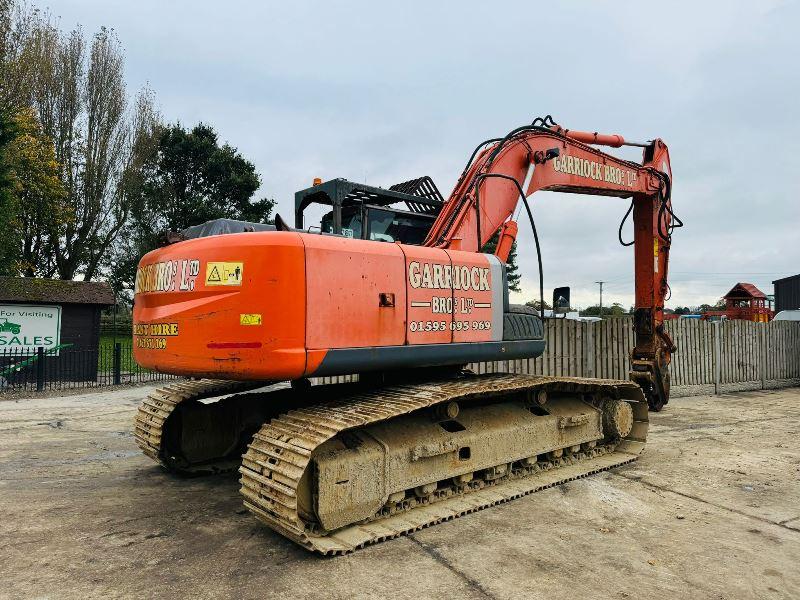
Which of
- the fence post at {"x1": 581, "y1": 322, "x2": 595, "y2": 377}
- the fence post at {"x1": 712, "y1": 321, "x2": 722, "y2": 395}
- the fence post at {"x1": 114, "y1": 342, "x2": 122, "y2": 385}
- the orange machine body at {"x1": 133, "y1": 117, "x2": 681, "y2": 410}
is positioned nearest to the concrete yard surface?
the orange machine body at {"x1": 133, "y1": 117, "x2": 681, "y2": 410}

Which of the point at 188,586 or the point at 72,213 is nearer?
the point at 188,586

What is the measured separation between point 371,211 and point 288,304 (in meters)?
1.73

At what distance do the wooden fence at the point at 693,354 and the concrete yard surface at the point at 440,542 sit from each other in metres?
4.52

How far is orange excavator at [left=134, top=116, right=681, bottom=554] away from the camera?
392 centimetres

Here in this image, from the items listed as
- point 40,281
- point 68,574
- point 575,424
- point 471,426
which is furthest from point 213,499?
point 40,281

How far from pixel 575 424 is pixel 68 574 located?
466cm

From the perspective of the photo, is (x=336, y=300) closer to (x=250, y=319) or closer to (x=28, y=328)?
(x=250, y=319)

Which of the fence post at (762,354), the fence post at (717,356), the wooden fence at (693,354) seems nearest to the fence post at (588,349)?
the wooden fence at (693,354)

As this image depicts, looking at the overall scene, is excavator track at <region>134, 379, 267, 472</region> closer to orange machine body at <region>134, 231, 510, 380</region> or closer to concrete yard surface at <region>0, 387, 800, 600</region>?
concrete yard surface at <region>0, 387, 800, 600</region>

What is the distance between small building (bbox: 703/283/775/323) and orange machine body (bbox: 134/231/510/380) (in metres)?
31.6

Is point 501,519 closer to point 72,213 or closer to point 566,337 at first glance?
point 566,337

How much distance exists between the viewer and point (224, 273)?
4.01 m

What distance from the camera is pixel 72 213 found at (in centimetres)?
2584

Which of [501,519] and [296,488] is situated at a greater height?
[296,488]
